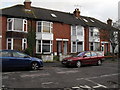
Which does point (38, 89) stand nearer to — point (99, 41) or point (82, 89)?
point (82, 89)

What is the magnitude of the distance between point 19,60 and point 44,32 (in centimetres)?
1064

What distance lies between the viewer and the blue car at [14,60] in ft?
35.6

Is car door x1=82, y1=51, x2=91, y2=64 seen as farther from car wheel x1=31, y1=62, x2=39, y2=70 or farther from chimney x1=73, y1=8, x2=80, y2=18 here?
chimney x1=73, y1=8, x2=80, y2=18

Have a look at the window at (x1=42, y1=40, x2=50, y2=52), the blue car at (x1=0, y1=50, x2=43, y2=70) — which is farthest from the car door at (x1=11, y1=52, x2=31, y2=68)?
the window at (x1=42, y1=40, x2=50, y2=52)

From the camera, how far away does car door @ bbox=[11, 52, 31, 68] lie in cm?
1117

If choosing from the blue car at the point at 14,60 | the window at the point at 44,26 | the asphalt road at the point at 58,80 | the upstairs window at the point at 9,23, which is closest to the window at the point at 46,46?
the window at the point at 44,26

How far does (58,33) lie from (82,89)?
1728 centimetres

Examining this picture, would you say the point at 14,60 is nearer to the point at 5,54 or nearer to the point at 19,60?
the point at 19,60

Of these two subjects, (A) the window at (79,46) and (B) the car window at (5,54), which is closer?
(B) the car window at (5,54)

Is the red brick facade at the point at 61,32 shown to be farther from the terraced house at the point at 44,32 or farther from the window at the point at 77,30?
the window at the point at 77,30

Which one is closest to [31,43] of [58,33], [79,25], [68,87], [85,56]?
[58,33]

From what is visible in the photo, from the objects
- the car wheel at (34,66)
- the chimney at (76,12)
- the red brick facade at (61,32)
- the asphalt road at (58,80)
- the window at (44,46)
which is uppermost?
the chimney at (76,12)

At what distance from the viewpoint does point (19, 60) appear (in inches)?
445

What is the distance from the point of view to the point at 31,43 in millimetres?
18969
